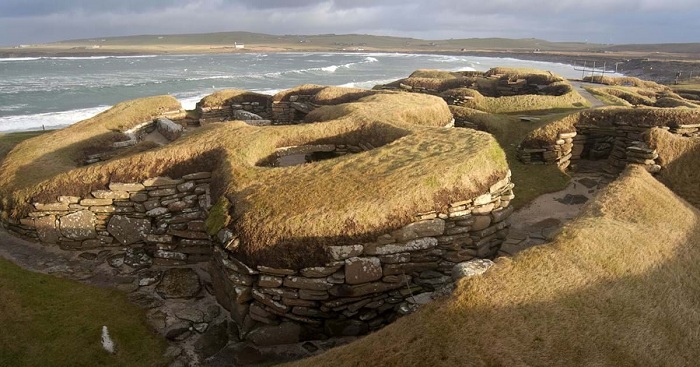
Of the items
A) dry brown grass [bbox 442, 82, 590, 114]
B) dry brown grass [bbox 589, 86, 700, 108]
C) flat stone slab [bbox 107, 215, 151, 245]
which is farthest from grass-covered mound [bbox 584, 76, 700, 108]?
flat stone slab [bbox 107, 215, 151, 245]

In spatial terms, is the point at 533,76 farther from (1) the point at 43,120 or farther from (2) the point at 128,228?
(1) the point at 43,120

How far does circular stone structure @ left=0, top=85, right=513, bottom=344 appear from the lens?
9062 mm

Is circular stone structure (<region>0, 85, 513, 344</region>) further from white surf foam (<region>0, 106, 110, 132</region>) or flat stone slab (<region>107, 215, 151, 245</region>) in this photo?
white surf foam (<region>0, 106, 110, 132</region>)

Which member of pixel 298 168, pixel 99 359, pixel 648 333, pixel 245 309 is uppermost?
pixel 298 168

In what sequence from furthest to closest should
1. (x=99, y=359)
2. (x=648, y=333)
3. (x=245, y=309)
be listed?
(x=245, y=309), (x=99, y=359), (x=648, y=333)

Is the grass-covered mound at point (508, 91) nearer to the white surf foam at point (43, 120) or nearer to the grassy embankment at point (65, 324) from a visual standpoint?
the grassy embankment at point (65, 324)

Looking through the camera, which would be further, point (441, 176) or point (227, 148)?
point (227, 148)

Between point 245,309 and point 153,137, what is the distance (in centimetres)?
1520

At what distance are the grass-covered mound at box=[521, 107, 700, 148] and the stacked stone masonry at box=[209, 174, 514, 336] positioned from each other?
33.7 feet

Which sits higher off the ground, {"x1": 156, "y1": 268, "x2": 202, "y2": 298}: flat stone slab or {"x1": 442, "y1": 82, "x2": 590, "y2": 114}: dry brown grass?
{"x1": 442, "y1": 82, "x2": 590, "y2": 114}: dry brown grass

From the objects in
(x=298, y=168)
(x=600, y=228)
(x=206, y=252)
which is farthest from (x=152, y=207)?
(x=600, y=228)

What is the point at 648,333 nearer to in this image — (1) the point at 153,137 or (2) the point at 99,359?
(2) the point at 99,359

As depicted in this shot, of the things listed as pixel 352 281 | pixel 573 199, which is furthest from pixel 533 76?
pixel 352 281

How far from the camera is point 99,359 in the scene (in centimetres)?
883
